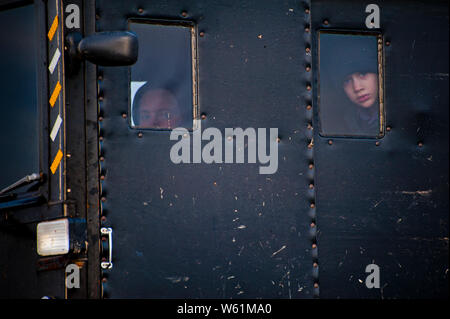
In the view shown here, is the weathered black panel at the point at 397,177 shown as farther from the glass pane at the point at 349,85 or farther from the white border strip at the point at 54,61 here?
Result: the white border strip at the point at 54,61

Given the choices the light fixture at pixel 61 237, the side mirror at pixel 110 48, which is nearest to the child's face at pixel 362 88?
the side mirror at pixel 110 48

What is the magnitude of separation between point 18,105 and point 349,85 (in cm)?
162

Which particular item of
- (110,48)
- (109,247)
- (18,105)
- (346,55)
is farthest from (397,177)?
(18,105)

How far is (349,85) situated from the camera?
4109 mm

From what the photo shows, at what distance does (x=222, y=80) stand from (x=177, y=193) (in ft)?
1.90

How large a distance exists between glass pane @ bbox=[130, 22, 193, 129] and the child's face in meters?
0.83

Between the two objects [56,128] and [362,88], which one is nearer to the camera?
[56,128]

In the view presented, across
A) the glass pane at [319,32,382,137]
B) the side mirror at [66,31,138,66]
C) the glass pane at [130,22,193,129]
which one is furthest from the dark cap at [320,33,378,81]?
the side mirror at [66,31,138,66]

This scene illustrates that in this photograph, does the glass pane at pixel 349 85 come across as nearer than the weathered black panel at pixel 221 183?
No

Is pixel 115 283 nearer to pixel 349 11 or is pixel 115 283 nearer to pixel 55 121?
pixel 55 121

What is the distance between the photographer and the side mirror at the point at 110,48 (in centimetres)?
341

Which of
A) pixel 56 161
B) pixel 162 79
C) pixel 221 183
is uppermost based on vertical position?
pixel 162 79

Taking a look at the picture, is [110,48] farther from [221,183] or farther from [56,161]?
[221,183]
